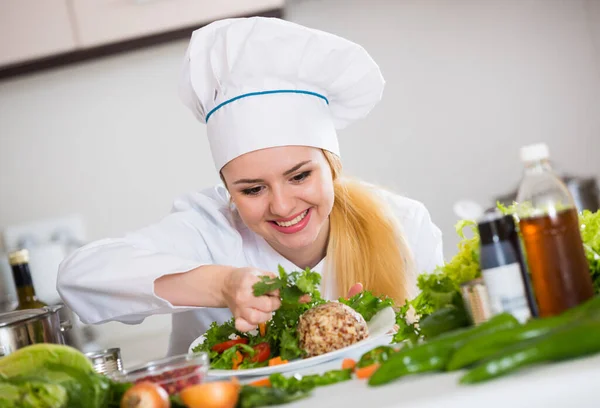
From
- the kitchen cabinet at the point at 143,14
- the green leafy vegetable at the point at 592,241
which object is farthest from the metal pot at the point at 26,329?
the kitchen cabinet at the point at 143,14

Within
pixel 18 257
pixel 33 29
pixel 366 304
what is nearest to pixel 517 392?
pixel 366 304

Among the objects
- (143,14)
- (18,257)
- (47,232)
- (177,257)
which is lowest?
(177,257)

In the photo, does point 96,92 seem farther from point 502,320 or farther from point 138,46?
point 502,320

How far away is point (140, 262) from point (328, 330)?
59 centimetres

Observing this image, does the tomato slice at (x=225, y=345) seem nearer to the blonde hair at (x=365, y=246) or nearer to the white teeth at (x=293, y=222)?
the white teeth at (x=293, y=222)

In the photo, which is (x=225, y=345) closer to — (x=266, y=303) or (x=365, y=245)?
(x=266, y=303)

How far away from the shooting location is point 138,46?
2986 mm

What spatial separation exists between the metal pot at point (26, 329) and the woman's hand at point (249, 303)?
373 mm

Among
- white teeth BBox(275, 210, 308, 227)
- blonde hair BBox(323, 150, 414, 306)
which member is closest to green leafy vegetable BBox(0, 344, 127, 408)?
white teeth BBox(275, 210, 308, 227)

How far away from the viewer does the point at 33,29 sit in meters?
2.92

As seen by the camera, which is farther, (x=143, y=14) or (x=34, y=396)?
(x=143, y=14)

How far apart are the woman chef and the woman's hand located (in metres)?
0.07

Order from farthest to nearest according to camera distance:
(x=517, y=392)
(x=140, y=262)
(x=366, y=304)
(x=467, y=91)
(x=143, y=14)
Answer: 1. (x=467, y=91)
2. (x=143, y=14)
3. (x=140, y=262)
4. (x=366, y=304)
5. (x=517, y=392)

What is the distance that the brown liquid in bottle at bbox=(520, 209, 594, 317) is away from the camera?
1.01 m
